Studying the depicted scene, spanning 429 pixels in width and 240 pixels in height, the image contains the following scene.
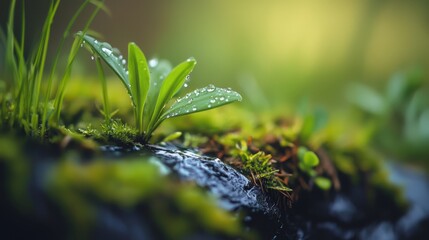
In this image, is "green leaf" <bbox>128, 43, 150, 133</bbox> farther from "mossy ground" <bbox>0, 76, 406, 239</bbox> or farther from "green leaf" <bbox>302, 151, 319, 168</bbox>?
"green leaf" <bbox>302, 151, 319, 168</bbox>

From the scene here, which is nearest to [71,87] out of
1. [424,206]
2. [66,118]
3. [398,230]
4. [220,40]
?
[66,118]

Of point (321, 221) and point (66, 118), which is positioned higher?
point (66, 118)

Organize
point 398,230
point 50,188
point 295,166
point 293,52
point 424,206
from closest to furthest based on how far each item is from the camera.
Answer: point 50,188
point 295,166
point 398,230
point 424,206
point 293,52

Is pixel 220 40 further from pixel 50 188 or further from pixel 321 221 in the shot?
pixel 50 188

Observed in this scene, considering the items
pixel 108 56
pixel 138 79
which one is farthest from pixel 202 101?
pixel 108 56

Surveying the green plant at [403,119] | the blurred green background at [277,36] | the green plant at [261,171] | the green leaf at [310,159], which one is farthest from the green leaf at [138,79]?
the blurred green background at [277,36]

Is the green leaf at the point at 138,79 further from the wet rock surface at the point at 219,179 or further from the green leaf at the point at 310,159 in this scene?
the green leaf at the point at 310,159
